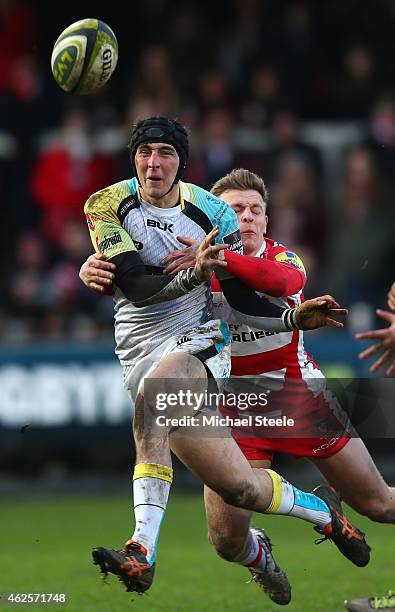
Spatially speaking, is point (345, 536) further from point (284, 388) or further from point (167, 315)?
point (167, 315)

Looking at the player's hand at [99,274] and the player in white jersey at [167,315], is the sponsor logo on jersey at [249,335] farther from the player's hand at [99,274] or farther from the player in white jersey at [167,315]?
the player's hand at [99,274]

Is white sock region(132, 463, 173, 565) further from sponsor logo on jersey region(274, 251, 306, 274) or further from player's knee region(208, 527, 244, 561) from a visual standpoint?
sponsor logo on jersey region(274, 251, 306, 274)

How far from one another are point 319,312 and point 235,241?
0.60m

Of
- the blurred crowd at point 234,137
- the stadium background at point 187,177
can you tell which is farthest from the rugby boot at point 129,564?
the stadium background at point 187,177

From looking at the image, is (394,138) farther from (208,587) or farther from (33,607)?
(33,607)

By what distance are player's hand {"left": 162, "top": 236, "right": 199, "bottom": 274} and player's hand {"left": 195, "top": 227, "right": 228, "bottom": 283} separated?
17cm

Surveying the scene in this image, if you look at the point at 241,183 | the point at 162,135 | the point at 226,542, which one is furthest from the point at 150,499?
the point at 241,183

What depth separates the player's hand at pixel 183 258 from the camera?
6508 mm

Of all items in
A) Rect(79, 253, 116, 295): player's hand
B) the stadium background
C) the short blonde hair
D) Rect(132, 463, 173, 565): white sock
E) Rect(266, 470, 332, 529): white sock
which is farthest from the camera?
the stadium background

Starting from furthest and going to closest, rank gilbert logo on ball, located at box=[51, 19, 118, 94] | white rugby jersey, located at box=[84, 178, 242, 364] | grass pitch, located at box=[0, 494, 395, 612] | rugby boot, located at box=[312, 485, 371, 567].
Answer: grass pitch, located at box=[0, 494, 395, 612] → rugby boot, located at box=[312, 485, 371, 567] → gilbert logo on ball, located at box=[51, 19, 118, 94] → white rugby jersey, located at box=[84, 178, 242, 364]

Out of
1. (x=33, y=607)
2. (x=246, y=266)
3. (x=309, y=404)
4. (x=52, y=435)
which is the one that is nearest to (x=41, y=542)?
(x=52, y=435)

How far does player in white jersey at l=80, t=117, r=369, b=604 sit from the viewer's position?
6336 mm

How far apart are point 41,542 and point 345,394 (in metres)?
3.55

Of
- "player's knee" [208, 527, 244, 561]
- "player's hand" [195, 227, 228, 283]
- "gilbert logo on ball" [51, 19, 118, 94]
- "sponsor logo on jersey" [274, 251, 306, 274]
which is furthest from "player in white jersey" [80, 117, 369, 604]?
"gilbert logo on ball" [51, 19, 118, 94]
